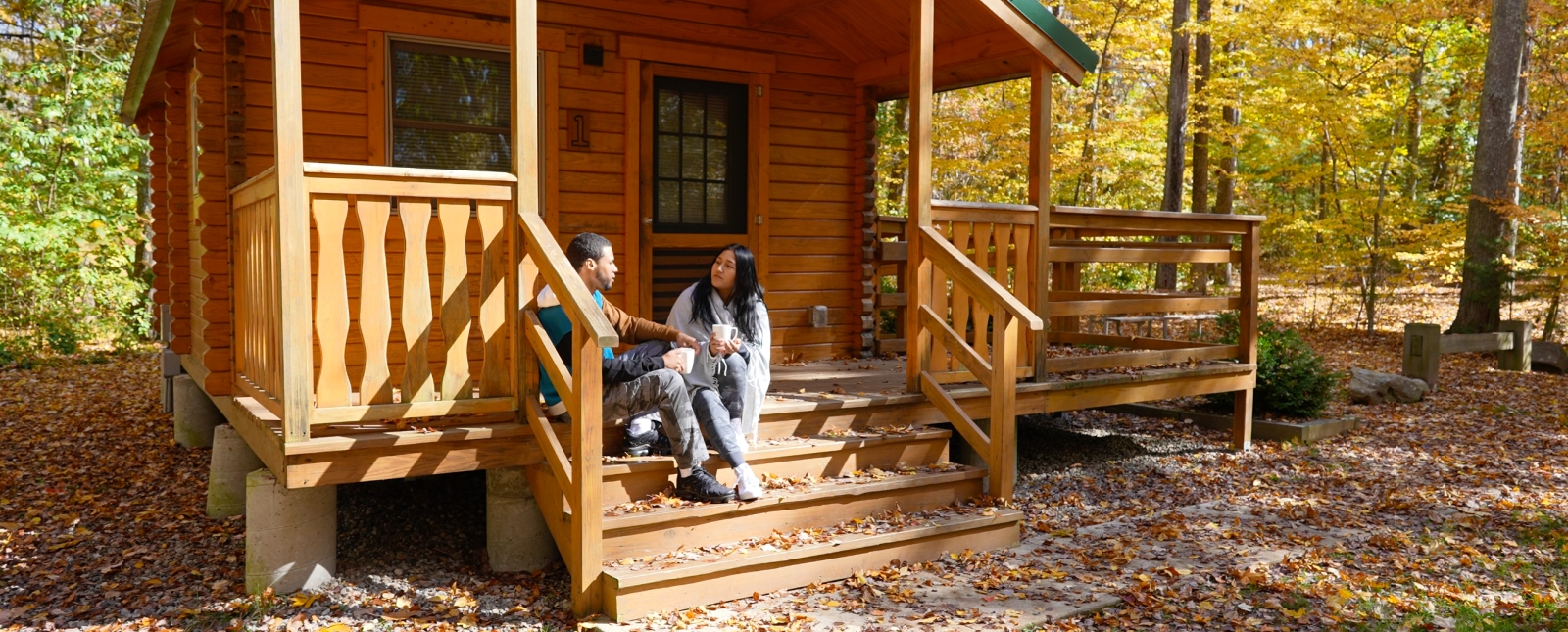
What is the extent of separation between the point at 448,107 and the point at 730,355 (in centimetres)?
281

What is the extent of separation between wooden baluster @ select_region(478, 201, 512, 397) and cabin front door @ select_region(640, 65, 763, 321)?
2.59 meters

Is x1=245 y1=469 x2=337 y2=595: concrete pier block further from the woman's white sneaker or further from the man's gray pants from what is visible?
the woman's white sneaker

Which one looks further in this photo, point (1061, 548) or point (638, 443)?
point (1061, 548)

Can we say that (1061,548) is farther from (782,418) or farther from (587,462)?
(587,462)

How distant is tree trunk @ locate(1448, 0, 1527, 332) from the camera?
38.5 ft

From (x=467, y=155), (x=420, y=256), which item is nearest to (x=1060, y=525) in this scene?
(x=420, y=256)

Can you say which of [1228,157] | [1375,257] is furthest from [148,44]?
[1228,157]

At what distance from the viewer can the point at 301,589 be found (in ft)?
15.0

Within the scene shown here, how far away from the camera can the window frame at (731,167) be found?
7363 mm

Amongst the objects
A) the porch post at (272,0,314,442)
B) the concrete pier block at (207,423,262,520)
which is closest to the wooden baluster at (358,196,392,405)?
the porch post at (272,0,314,442)

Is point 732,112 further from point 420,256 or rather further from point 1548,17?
point 1548,17

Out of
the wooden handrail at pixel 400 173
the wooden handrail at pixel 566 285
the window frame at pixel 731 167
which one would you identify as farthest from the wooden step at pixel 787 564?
the window frame at pixel 731 167

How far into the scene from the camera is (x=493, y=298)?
181 inches

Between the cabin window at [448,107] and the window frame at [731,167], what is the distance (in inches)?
45.8
